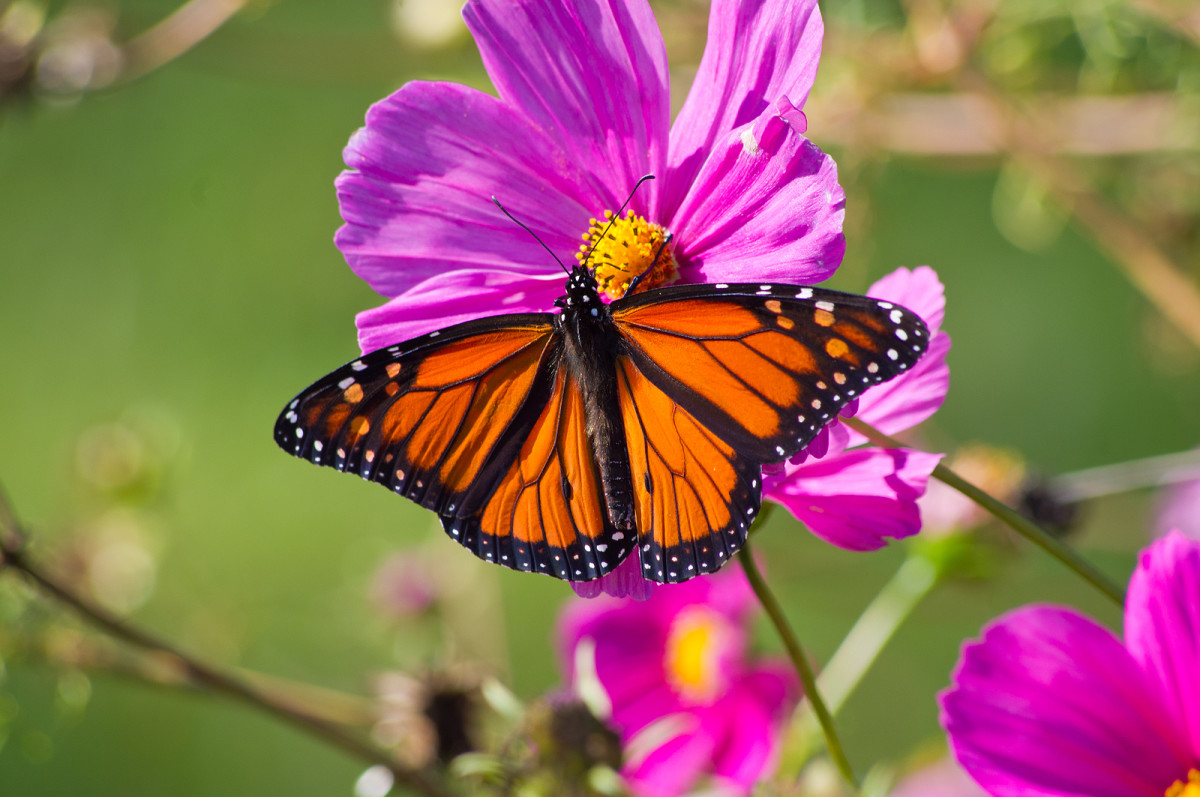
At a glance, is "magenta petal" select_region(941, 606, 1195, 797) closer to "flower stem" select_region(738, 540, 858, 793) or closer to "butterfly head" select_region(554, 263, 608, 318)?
"flower stem" select_region(738, 540, 858, 793)

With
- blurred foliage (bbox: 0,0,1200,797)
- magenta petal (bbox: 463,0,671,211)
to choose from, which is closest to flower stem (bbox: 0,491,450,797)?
blurred foliage (bbox: 0,0,1200,797)

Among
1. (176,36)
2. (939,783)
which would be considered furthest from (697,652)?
(176,36)

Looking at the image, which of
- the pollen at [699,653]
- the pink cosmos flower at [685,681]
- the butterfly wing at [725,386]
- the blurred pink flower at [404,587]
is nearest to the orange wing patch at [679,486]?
the butterfly wing at [725,386]

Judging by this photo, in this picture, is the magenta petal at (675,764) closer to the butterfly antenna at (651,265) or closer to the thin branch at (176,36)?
the butterfly antenna at (651,265)

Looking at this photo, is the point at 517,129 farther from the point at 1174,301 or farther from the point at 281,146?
the point at 281,146

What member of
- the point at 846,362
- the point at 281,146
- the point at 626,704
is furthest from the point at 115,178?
the point at 846,362

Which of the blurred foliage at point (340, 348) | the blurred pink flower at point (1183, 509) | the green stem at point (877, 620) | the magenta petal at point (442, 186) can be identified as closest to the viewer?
the magenta petal at point (442, 186)

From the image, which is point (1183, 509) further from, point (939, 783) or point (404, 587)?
point (404, 587)
